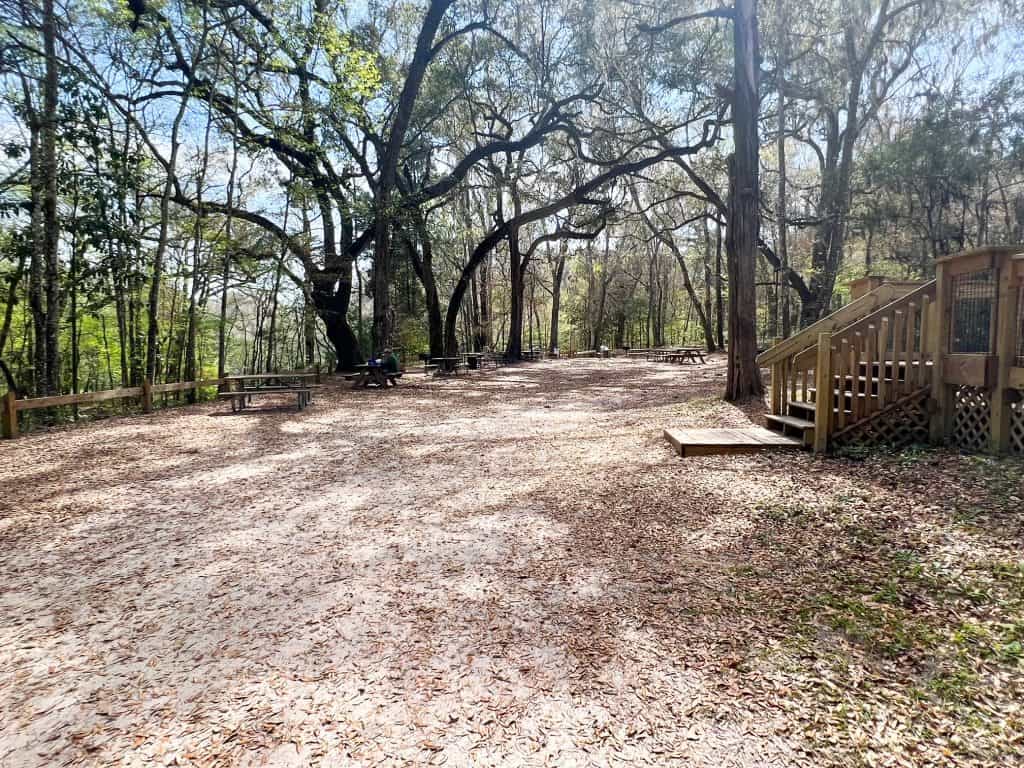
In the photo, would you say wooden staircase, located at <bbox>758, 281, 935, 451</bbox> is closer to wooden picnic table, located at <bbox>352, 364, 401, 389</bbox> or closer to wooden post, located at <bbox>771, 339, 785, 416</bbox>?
wooden post, located at <bbox>771, 339, 785, 416</bbox>

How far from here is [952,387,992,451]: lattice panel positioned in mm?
4723

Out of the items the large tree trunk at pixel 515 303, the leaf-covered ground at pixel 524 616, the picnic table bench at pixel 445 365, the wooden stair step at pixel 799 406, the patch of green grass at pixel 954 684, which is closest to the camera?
the leaf-covered ground at pixel 524 616

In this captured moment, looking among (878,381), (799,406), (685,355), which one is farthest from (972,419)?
(685,355)

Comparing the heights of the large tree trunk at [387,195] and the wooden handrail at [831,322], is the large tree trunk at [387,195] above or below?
above

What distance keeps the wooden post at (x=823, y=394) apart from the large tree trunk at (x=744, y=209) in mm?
3780

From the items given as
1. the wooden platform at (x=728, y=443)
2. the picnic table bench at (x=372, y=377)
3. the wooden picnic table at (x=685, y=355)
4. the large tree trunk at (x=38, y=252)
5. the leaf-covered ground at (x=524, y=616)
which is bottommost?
the leaf-covered ground at (x=524, y=616)

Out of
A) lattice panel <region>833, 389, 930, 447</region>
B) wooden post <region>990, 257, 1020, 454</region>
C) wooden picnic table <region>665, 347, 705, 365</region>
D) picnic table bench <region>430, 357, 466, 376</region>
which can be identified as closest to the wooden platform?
lattice panel <region>833, 389, 930, 447</region>

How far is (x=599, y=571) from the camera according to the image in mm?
3006

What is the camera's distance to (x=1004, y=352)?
4.50 metres

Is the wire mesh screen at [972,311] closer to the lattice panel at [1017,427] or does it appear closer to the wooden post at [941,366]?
the wooden post at [941,366]

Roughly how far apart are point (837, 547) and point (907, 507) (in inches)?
41.1

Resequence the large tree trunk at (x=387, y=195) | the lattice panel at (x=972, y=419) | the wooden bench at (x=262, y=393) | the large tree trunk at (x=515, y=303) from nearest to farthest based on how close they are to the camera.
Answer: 1. the lattice panel at (x=972, y=419)
2. the wooden bench at (x=262, y=393)
3. the large tree trunk at (x=387, y=195)
4. the large tree trunk at (x=515, y=303)

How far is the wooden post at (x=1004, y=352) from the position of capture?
4465 mm

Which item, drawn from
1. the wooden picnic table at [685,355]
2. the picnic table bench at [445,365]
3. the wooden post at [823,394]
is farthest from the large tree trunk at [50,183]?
the wooden picnic table at [685,355]
